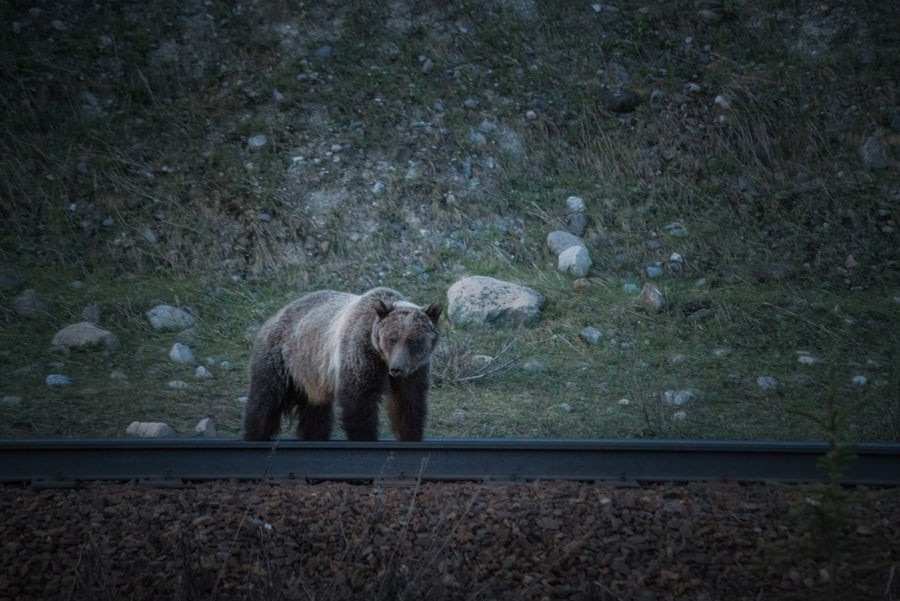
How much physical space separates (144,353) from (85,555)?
5354mm

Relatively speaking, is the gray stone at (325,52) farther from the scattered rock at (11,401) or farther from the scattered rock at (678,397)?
the scattered rock at (678,397)

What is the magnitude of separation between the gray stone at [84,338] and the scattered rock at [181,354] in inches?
25.1

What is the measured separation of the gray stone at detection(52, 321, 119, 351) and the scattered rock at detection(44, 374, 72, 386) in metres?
0.78

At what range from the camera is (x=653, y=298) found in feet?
32.8

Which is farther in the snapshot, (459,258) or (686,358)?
(459,258)

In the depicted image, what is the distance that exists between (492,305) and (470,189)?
99.7 inches

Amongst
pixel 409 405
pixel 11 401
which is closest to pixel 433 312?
pixel 409 405

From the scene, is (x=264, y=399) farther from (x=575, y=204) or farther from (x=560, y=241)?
(x=575, y=204)

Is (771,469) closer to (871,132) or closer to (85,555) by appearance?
(85,555)

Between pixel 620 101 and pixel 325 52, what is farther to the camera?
pixel 325 52

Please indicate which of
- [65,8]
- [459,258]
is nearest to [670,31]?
[459,258]

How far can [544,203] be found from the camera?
1166cm

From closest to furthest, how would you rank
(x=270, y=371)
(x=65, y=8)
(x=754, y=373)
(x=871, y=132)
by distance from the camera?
(x=270, y=371), (x=754, y=373), (x=871, y=132), (x=65, y=8)

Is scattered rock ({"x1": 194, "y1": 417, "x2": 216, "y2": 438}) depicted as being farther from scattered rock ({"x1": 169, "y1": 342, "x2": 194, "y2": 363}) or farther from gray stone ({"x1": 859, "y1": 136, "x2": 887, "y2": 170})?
gray stone ({"x1": 859, "y1": 136, "x2": 887, "y2": 170})
